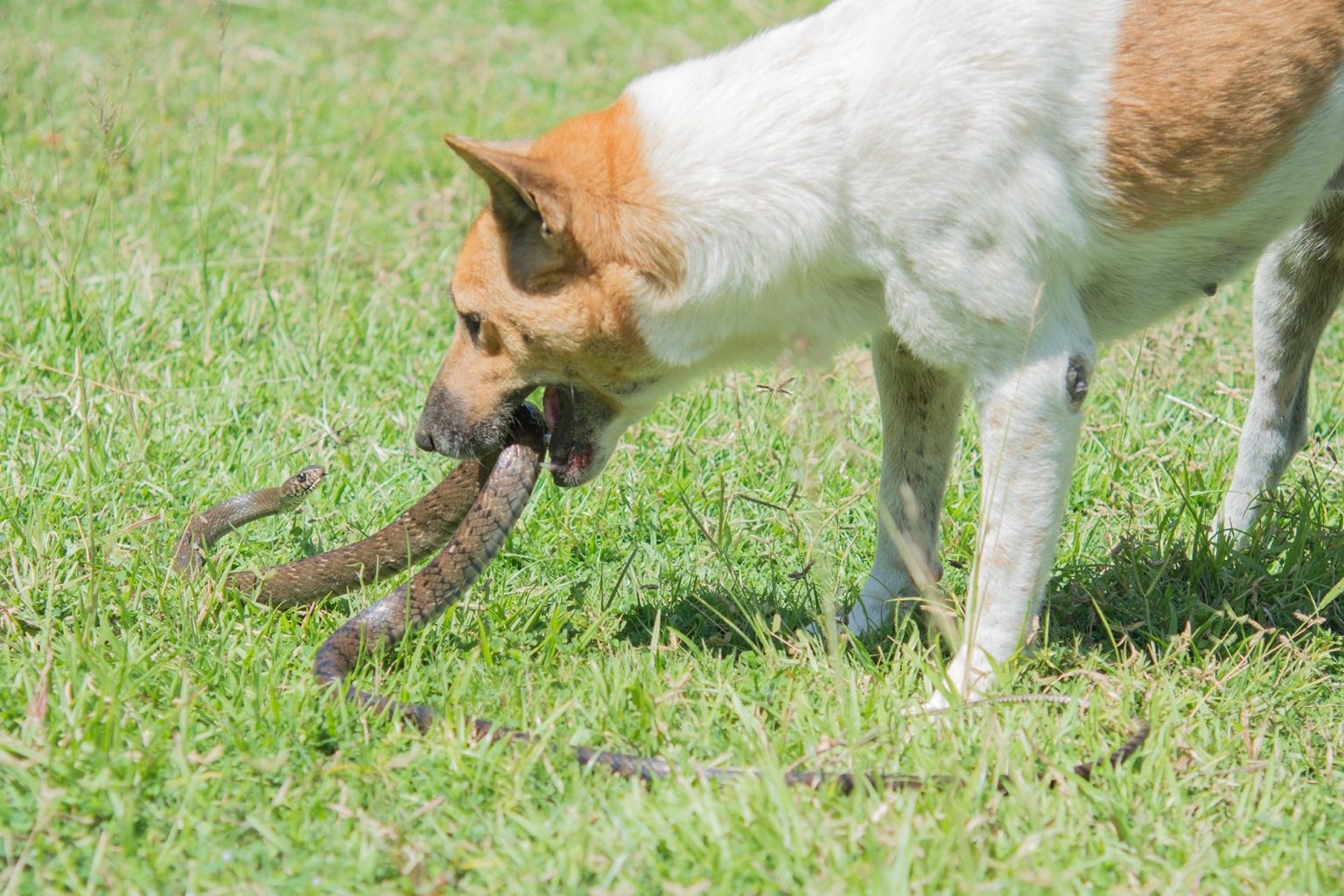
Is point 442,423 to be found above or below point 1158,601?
above

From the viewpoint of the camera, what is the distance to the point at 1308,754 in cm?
330

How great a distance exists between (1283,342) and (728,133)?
2096 mm

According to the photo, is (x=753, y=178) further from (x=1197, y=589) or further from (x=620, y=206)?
(x=1197, y=589)

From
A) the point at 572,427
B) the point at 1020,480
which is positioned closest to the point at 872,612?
the point at 1020,480

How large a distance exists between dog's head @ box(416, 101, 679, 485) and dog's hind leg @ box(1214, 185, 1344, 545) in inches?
76.0

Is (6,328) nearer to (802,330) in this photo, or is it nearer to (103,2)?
(802,330)

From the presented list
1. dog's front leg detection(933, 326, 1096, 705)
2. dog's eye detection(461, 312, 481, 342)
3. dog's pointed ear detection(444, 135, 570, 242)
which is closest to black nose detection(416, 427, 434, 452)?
dog's eye detection(461, 312, 481, 342)

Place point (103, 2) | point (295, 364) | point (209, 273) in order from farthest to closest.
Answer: point (103, 2) < point (209, 273) < point (295, 364)

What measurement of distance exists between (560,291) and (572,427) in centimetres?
44

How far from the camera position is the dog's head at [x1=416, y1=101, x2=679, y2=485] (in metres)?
3.31

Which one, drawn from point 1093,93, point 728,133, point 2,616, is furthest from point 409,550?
point 1093,93

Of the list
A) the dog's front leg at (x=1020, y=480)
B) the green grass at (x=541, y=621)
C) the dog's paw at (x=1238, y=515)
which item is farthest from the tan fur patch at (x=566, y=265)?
the dog's paw at (x=1238, y=515)

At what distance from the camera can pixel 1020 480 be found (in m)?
3.36

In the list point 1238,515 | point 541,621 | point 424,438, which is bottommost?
point 1238,515
